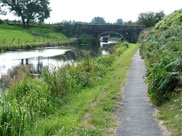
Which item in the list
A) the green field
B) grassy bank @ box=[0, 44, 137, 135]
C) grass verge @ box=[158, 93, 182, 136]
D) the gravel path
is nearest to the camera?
grass verge @ box=[158, 93, 182, 136]

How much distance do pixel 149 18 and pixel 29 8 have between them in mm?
29908

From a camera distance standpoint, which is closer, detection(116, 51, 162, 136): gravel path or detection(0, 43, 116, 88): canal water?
detection(116, 51, 162, 136): gravel path

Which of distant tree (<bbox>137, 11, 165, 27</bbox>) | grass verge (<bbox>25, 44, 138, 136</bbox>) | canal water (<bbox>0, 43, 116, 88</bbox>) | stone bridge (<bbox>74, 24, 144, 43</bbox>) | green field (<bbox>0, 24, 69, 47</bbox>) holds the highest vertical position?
distant tree (<bbox>137, 11, 165, 27</bbox>)

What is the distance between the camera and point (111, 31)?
73.0 m

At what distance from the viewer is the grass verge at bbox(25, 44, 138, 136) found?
6.08 metres

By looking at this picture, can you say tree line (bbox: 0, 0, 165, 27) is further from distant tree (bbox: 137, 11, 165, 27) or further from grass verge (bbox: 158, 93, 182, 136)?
grass verge (bbox: 158, 93, 182, 136)

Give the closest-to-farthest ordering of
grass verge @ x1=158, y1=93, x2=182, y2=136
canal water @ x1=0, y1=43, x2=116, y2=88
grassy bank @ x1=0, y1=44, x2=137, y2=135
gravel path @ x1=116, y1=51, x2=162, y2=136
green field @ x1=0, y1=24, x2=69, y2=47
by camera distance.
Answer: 1. grass verge @ x1=158, y1=93, x2=182, y2=136
2. gravel path @ x1=116, y1=51, x2=162, y2=136
3. grassy bank @ x1=0, y1=44, x2=137, y2=135
4. canal water @ x1=0, y1=43, x2=116, y2=88
5. green field @ x1=0, y1=24, x2=69, y2=47

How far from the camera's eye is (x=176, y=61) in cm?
778

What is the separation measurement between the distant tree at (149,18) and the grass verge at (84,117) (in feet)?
201

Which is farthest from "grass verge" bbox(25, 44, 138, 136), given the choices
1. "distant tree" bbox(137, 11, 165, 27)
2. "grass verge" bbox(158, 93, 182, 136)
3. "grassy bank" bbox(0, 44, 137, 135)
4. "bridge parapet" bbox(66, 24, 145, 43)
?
"bridge parapet" bbox(66, 24, 145, 43)

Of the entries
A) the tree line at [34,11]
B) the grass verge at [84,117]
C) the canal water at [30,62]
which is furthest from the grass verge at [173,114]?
the tree line at [34,11]

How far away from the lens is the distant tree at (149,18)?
68406 millimetres

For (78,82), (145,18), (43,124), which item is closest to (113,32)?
(145,18)

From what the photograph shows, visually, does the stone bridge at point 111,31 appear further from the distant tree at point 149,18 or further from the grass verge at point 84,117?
the grass verge at point 84,117
